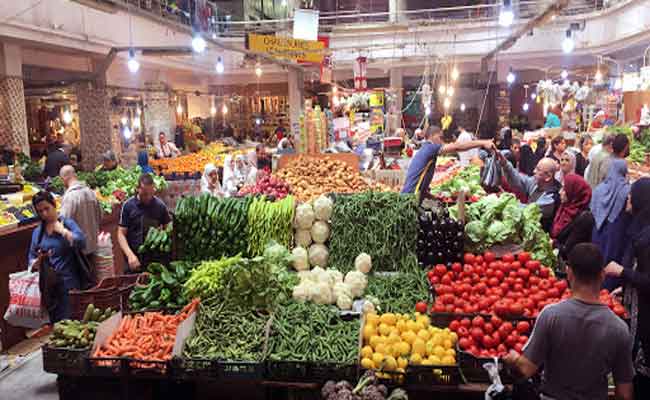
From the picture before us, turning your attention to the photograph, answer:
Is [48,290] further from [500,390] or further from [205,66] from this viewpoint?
[205,66]

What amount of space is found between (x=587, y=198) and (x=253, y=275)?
356 centimetres

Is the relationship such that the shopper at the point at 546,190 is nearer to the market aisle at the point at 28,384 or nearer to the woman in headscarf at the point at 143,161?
the market aisle at the point at 28,384

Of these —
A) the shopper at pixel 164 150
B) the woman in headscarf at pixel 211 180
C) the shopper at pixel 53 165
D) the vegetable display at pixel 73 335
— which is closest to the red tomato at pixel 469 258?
the vegetable display at pixel 73 335

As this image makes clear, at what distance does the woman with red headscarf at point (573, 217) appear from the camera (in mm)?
5445

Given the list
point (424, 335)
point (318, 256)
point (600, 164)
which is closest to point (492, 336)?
point (424, 335)

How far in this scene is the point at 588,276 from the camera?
2.68 m

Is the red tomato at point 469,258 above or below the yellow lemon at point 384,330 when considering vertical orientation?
above

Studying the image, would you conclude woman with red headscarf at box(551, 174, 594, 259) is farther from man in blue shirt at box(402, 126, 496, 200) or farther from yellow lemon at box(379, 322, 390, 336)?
yellow lemon at box(379, 322, 390, 336)

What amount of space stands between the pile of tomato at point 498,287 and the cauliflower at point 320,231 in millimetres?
1103

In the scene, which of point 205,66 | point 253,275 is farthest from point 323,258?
point 205,66

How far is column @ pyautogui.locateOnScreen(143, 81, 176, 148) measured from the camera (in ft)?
64.1

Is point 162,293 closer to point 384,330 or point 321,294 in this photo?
point 321,294

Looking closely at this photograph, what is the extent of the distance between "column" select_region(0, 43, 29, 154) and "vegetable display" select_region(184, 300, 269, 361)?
9.13 m

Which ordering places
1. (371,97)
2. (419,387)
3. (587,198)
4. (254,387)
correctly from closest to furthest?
(419,387), (254,387), (587,198), (371,97)
